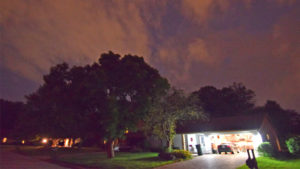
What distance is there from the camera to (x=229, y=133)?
20844mm

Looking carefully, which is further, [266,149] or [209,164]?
[266,149]

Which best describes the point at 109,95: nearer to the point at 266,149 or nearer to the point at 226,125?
the point at 226,125

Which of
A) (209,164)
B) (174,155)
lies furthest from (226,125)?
(209,164)

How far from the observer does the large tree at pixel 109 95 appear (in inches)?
719

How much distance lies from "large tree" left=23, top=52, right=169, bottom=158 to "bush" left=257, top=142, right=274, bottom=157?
1125 centimetres

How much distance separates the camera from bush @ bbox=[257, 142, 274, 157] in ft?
53.6

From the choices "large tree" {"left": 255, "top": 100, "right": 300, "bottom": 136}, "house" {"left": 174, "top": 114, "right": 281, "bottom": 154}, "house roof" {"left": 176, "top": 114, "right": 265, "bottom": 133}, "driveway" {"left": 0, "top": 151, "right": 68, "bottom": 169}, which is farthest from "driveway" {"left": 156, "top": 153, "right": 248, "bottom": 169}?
"large tree" {"left": 255, "top": 100, "right": 300, "bottom": 136}

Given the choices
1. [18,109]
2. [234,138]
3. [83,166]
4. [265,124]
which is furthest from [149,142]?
[18,109]

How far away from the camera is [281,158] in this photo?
15.2m

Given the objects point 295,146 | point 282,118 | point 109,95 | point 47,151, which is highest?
point 109,95

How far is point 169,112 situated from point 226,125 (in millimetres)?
8695

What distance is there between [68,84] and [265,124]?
84.8 ft

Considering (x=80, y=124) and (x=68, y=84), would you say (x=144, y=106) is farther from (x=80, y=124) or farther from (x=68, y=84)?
(x=68, y=84)

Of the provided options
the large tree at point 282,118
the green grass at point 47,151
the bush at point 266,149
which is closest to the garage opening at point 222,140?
the bush at point 266,149
